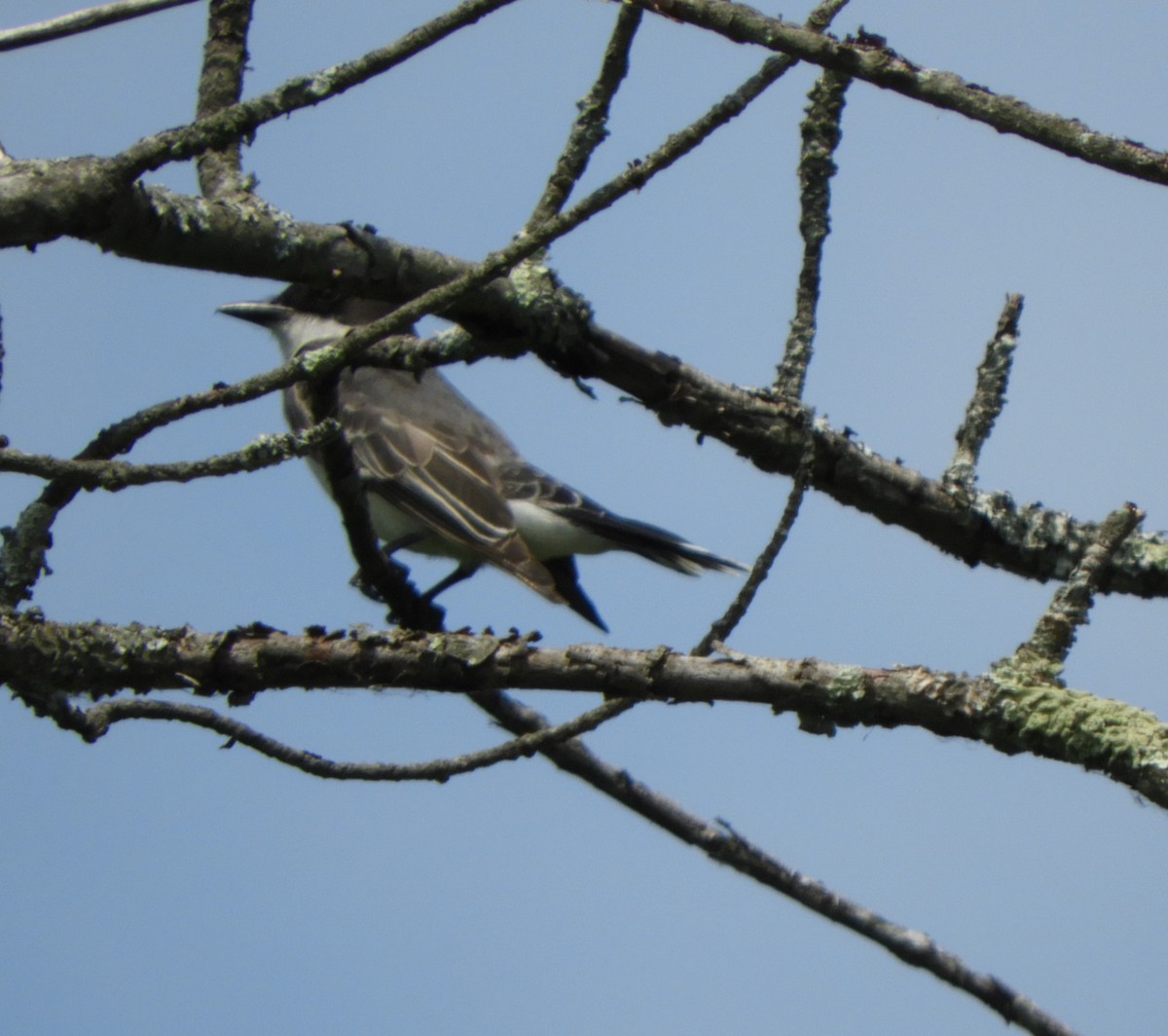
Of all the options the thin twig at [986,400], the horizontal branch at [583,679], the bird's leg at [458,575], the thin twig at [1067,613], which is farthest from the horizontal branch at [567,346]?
the bird's leg at [458,575]

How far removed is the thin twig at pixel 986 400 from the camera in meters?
3.72

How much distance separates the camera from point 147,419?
96.6 inches

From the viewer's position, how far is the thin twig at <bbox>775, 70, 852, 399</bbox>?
3725mm

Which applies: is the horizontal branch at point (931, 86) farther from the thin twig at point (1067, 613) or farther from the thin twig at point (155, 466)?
the thin twig at point (155, 466)

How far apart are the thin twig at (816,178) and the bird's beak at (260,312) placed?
15.3 ft

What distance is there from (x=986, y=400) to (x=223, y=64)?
2.01 metres

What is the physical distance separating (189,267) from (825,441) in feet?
5.94

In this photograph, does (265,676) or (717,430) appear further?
(717,430)

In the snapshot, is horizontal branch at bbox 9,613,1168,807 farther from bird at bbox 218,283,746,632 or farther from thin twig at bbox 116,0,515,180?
bird at bbox 218,283,746,632

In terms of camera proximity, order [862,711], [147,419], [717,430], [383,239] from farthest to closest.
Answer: [717,430], [383,239], [147,419], [862,711]

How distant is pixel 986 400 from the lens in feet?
12.5

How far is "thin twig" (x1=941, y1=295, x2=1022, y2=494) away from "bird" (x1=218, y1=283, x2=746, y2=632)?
2133 mm

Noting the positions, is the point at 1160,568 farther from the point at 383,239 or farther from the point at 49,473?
the point at 49,473

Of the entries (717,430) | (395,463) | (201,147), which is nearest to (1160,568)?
(717,430)
